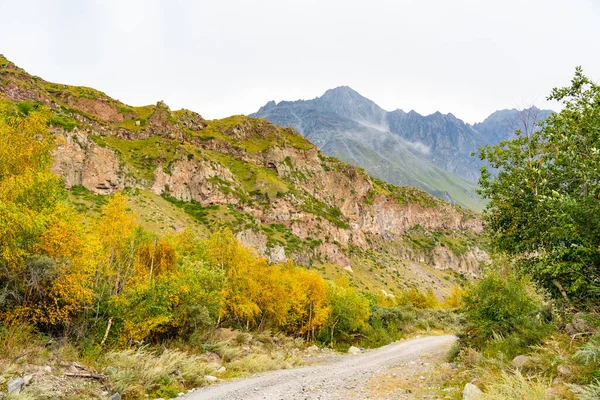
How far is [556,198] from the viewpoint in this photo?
10352 mm

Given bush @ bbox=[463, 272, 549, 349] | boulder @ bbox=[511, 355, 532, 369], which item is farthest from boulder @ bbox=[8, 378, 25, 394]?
bush @ bbox=[463, 272, 549, 349]

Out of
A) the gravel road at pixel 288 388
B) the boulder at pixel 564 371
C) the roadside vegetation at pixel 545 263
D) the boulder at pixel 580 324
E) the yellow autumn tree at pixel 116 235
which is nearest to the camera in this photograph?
the boulder at pixel 564 371

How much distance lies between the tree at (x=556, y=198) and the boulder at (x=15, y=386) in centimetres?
1731

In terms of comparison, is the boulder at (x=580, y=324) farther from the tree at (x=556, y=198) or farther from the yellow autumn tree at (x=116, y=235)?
the yellow autumn tree at (x=116, y=235)

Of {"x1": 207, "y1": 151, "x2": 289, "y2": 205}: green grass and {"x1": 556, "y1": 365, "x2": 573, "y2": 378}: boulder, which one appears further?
{"x1": 207, "y1": 151, "x2": 289, "y2": 205}: green grass

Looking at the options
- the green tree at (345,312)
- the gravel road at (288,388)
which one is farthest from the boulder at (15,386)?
the green tree at (345,312)

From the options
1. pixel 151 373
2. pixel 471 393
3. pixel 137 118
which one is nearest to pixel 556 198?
pixel 471 393

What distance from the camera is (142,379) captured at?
49.2 ft

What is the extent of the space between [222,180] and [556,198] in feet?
409

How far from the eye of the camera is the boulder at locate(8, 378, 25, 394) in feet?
33.5

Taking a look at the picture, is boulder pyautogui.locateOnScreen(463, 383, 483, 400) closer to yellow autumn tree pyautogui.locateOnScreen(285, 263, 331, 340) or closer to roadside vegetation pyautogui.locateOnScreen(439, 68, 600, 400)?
roadside vegetation pyautogui.locateOnScreen(439, 68, 600, 400)

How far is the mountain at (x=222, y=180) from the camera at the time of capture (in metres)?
95.4

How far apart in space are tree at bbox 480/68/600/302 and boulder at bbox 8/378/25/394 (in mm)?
17315

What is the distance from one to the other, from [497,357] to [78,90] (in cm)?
19722
